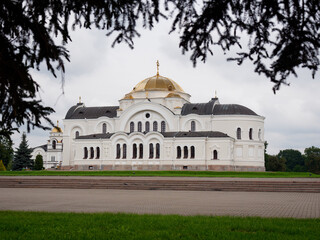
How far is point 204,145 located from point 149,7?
191ft

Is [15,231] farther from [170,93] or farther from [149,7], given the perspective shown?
[170,93]

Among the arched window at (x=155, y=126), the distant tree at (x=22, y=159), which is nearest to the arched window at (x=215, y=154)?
the arched window at (x=155, y=126)

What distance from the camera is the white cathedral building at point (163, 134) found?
65.4 meters

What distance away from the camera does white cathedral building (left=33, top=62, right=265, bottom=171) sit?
214ft

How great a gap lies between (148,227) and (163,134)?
58366 millimetres

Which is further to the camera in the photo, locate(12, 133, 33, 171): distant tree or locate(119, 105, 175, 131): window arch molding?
locate(12, 133, 33, 171): distant tree

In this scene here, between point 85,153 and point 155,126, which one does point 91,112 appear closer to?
point 85,153

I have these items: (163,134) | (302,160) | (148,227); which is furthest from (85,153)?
(302,160)

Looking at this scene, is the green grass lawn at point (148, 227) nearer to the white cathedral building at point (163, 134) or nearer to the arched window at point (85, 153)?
the white cathedral building at point (163, 134)

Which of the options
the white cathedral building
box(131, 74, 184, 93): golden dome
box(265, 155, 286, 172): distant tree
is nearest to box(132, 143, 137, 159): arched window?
the white cathedral building

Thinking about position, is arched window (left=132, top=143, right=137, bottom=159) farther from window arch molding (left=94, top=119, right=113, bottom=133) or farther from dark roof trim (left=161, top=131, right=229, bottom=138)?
window arch molding (left=94, top=119, right=113, bottom=133)

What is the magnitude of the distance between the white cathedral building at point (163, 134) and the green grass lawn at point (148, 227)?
53818 millimetres

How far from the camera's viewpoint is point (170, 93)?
7688 cm

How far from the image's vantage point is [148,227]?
9.95 m
